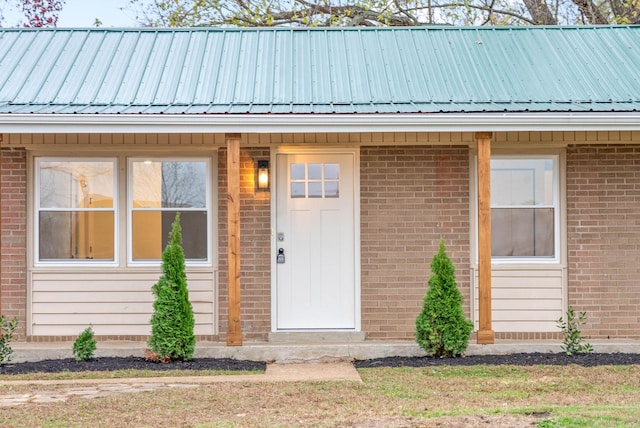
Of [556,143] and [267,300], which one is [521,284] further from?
[267,300]

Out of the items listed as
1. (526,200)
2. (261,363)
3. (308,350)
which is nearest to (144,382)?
(261,363)

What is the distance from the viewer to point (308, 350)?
8.11 metres

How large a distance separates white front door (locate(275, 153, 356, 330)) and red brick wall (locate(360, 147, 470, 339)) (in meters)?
0.21

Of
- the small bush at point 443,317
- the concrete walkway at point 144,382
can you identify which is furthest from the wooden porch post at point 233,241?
the small bush at point 443,317

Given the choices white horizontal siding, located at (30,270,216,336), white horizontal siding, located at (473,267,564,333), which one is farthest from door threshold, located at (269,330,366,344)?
white horizontal siding, located at (473,267,564,333)

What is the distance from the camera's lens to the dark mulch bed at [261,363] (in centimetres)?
759

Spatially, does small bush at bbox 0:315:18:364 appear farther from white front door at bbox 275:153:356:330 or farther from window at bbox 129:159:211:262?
white front door at bbox 275:153:356:330

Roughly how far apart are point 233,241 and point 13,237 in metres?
2.81

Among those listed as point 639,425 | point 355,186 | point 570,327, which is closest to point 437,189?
point 355,186

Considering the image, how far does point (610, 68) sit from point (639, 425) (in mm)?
5448

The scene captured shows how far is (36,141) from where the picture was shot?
8.69 m

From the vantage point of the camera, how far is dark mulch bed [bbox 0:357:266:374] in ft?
24.7

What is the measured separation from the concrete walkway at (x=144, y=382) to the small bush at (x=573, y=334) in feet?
7.94

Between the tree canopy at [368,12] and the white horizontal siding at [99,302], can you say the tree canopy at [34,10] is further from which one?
the white horizontal siding at [99,302]
